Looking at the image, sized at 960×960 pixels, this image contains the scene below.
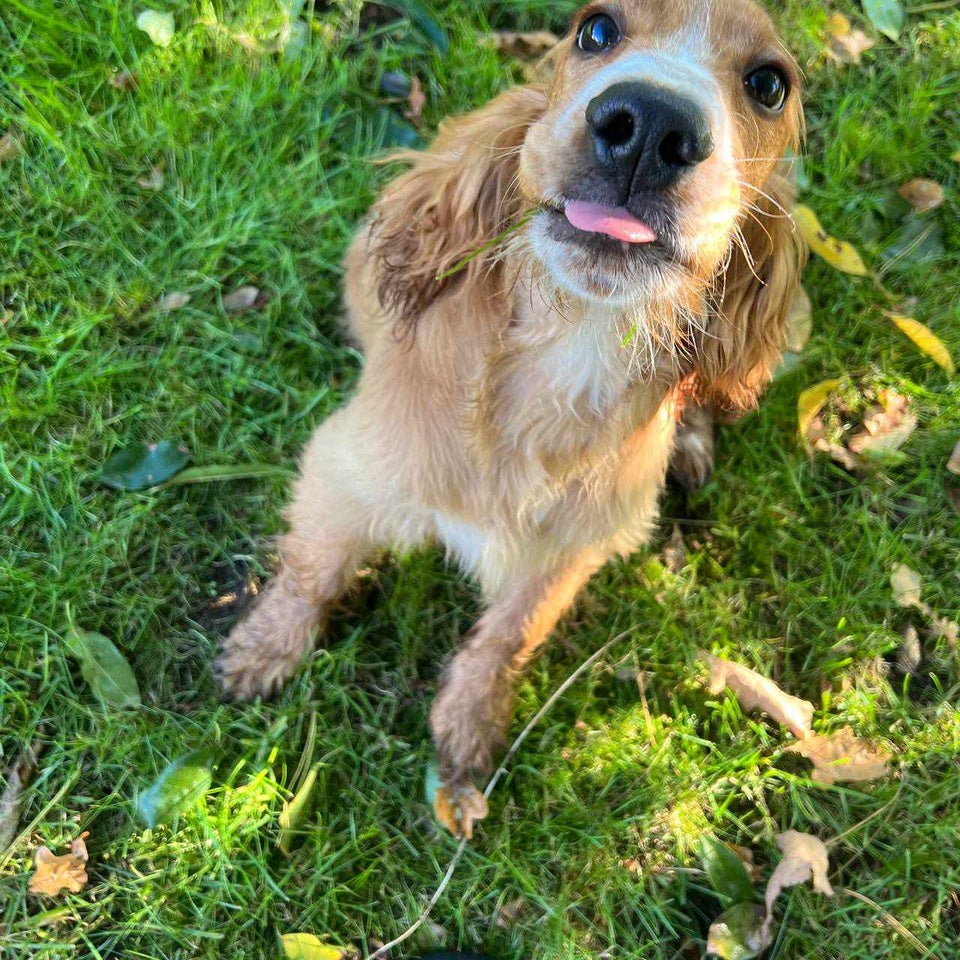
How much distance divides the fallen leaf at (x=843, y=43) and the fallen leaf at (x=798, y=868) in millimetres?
3349

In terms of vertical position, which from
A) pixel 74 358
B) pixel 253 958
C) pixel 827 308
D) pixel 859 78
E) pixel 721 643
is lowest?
pixel 253 958

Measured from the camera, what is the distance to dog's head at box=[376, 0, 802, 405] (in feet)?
5.54

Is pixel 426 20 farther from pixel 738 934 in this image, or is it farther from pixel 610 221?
pixel 738 934

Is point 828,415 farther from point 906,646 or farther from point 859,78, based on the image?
point 859,78

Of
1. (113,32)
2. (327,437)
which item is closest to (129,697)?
(327,437)

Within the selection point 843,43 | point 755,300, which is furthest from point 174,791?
point 843,43

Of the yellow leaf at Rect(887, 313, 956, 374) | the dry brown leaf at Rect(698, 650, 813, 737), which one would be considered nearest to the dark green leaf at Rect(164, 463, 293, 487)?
the dry brown leaf at Rect(698, 650, 813, 737)

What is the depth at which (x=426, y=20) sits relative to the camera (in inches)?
149

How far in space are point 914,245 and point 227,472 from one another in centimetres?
305

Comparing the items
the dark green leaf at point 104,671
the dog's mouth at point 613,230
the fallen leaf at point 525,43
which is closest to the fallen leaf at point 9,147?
the dark green leaf at point 104,671

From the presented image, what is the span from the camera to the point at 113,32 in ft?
11.5

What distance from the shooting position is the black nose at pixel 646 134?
63.5 inches

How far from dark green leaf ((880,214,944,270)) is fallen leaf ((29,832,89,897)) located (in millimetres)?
3781

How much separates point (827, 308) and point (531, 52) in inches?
67.0
